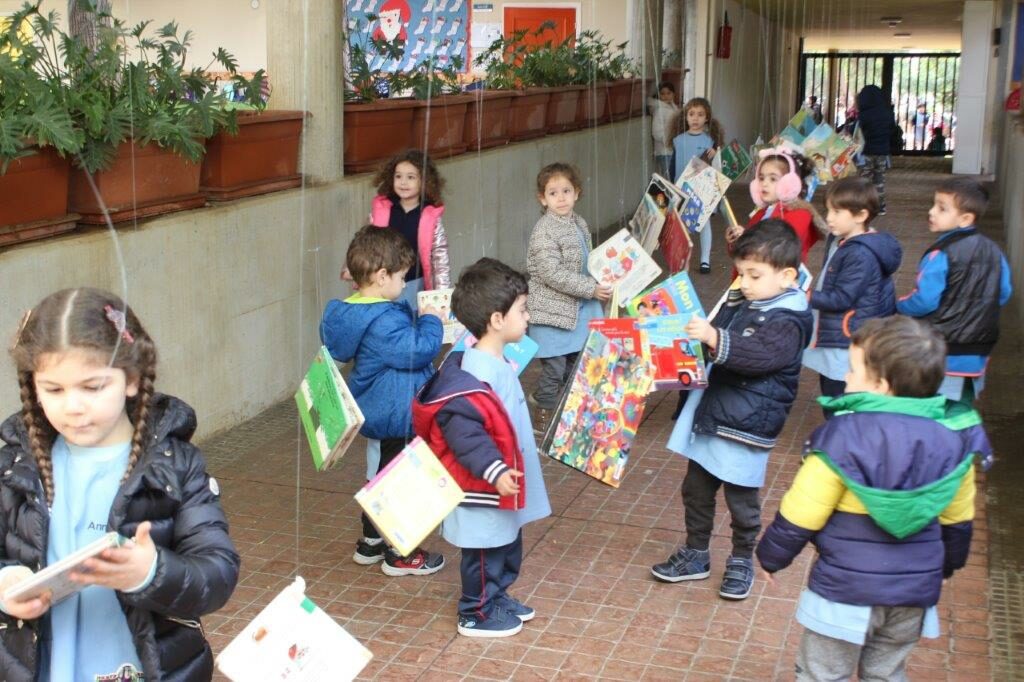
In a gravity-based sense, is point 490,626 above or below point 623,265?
below

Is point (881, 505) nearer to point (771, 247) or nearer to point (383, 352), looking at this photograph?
point (771, 247)

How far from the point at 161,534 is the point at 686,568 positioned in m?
2.86

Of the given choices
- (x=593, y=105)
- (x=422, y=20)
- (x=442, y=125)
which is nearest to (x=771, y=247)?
(x=442, y=125)

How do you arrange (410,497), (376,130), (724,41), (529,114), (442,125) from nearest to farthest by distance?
(410,497) → (376,130) → (442,125) → (529,114) → (724,41)

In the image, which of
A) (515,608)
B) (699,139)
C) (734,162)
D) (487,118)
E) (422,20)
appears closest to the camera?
(515,608)

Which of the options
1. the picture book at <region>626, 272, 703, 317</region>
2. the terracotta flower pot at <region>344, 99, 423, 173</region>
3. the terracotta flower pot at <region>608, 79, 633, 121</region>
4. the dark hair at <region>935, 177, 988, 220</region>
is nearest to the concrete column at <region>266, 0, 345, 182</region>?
the terracotta flower pot at <region>344, 99, 423, 173</region>

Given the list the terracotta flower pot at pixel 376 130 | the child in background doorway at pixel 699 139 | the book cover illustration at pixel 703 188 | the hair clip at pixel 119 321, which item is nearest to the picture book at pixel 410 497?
the hair clip at pixel 119 321

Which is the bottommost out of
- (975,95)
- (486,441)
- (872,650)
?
(872,650)

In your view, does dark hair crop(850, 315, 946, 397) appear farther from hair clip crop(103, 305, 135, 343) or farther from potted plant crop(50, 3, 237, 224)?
potted plant crop(50, 3, 237, 224)

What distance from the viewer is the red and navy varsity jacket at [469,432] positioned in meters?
3.98

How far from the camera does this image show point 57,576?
195 centimetres

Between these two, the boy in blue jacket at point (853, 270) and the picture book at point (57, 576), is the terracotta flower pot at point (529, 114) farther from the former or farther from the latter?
the picture book at point (57, 576)

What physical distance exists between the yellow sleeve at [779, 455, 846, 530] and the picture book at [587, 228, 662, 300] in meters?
2.96

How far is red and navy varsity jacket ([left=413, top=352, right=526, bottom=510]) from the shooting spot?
3982 mm
